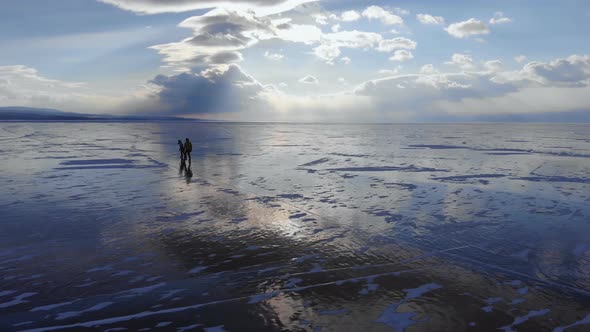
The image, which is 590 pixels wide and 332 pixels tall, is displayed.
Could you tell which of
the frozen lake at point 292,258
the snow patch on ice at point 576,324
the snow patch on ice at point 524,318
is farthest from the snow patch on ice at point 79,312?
the snow patch on ice at point 576,324

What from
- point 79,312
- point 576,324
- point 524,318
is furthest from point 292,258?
point 576,324

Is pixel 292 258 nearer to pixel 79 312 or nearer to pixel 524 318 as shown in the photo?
pixel 79 312

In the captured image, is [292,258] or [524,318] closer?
[524,318]

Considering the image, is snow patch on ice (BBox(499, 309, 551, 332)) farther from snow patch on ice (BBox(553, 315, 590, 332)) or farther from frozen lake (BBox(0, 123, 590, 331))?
snow patch on ice (BBox(553, 315, 590, 332))

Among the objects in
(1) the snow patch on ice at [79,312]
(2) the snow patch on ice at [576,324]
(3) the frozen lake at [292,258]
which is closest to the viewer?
(2) the snow patch on ice at [576,324]

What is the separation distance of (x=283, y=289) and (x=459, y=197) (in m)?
9.58

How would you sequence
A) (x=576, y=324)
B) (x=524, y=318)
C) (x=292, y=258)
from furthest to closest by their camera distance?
(x=292, y=258) → (x=524, y=318) → (x=576, y=324)

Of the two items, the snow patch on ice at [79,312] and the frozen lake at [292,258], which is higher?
the frozen lake at [292,258]

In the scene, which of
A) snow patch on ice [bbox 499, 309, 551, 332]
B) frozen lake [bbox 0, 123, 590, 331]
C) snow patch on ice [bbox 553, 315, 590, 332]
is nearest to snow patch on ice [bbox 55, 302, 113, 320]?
frozen lake [bbox 0, 123, 590, 331]

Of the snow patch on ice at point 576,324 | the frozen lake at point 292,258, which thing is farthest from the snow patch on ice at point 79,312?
the snow patch on ice at point 576,324

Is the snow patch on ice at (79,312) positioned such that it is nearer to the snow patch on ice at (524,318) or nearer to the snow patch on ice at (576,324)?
the snow patch on ice at (524,318)

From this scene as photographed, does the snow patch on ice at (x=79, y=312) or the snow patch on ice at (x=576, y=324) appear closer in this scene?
the snow patch on ice at (x=576, y=324)

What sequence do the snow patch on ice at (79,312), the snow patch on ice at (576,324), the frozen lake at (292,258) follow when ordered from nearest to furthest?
the snow patch on ice at (576,324) < the snow patch on ice at (79,312) < the frozen lake at (292,258)

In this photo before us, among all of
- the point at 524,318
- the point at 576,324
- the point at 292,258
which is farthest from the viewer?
the point at 292,258
